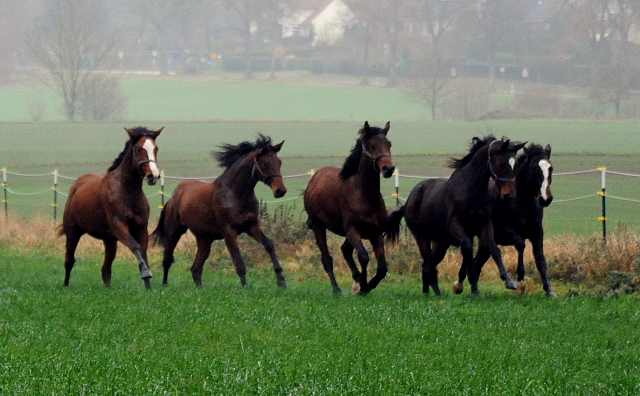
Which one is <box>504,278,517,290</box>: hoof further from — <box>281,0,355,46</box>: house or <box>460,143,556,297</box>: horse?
<box>281,0,355,46</box>: house

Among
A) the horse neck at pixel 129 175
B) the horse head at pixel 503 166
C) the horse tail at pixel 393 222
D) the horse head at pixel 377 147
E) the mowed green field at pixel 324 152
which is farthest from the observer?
the mowed green field at pixel 324 152

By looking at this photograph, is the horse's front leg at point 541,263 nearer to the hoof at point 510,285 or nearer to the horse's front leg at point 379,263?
the hoof at point 510,285

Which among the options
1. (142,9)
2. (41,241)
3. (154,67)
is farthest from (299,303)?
(154,67)

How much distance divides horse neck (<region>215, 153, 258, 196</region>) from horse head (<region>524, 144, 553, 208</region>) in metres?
3.87

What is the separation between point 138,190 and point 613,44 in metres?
52.4

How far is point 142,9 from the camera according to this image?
90.9 m

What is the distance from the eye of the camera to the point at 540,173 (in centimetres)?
1322

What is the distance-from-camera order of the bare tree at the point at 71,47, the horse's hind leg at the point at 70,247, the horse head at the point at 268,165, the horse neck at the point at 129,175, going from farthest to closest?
1. the bare tree at the point at 71,47
2. the horse's hind leg at the point at 70,247
3. the horse head at the point at 268,165
4. the horse neck at the point at 129,175

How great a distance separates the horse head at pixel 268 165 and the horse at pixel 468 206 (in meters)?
2.01

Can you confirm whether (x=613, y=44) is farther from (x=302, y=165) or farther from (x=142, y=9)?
(x=142, y=9)

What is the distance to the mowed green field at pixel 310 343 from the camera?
23.5 feet

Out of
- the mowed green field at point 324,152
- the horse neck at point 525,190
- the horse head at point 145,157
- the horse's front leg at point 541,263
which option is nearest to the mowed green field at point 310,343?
the horse's front leg at point 541,263

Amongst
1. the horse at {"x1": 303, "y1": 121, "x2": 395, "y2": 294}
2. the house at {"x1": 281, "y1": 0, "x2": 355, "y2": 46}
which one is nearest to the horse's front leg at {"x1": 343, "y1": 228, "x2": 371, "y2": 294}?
the horse at {"x1": 303, "y1": 121, "x2": 395, "y2": 294}

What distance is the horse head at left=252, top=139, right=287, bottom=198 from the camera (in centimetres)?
1430
